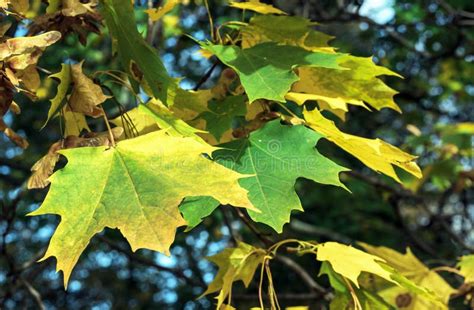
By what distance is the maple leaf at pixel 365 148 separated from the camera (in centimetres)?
149

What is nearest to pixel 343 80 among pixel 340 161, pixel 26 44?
pixel 26 44

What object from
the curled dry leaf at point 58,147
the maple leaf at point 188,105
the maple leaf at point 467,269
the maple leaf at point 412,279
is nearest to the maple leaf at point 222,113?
the maple leaf at point 188,105

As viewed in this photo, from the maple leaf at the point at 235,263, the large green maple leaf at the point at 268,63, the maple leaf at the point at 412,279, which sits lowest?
the maple leaf at the point at 412,279

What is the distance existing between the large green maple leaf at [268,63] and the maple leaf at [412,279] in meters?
0.65

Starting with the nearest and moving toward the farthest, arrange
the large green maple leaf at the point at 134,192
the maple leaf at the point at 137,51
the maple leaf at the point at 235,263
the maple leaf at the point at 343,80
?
the large green maple leaf at the point at 134,192, the maple leaf at the point at 137,51, the maple leaf at the point at 235,263, the maple leaf at the point at 343,80

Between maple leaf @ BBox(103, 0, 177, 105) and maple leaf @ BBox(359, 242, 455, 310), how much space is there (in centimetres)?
80

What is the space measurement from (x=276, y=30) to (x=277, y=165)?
420mm

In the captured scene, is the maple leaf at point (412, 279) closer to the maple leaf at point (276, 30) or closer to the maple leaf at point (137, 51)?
the maple leaf at point (276, 30)

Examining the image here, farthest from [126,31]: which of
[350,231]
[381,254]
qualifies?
[350,231]

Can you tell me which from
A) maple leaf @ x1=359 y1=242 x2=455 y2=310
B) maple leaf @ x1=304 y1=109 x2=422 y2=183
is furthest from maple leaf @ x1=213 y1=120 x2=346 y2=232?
maple leaf @ x1=359 y1=242 x2=455 y2=310

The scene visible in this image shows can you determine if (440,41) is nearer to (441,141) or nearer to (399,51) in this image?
(399,51)

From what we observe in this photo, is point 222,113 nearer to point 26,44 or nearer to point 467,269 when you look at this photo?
point 26,44

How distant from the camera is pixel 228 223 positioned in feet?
8.38

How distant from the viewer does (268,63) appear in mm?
1563
